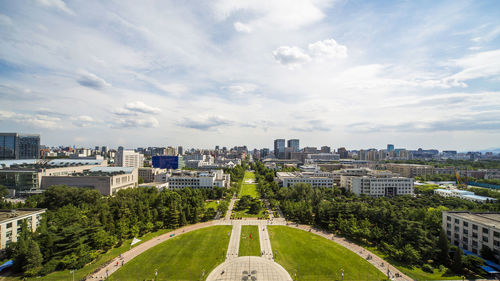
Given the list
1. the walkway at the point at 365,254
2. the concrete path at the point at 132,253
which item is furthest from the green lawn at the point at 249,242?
the walkway at the point at 365,254

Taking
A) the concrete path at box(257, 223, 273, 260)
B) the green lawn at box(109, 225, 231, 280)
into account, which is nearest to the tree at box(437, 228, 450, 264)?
the concrete path at box(257, 223, 273, 260)

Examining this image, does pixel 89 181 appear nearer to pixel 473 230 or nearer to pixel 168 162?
pixel 168 162

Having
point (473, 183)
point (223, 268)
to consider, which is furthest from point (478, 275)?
point (473, 183)

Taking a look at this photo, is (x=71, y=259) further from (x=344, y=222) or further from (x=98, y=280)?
(x=344, y=222)

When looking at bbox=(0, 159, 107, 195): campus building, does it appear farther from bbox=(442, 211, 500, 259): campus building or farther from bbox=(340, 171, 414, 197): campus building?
bbox=(442, 211, 500, 259): campus building

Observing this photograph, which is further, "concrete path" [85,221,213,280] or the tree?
the tree

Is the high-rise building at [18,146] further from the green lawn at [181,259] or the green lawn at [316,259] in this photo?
the green lawn at [316,259]
